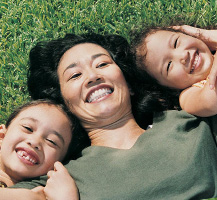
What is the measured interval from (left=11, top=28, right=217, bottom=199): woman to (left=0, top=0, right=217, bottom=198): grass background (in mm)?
329

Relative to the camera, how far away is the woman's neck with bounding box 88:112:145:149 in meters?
3.32

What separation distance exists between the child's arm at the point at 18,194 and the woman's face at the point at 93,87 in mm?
808

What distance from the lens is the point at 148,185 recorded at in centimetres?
292

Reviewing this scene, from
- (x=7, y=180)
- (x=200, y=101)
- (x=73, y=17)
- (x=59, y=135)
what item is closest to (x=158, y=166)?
(x=200, y=101)

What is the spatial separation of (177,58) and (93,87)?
0.80m

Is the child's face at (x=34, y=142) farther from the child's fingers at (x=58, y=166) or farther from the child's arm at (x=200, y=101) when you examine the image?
the child's arm at (x=200, y=101)

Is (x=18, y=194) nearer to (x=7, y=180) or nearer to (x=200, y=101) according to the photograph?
(x=7, y=180)

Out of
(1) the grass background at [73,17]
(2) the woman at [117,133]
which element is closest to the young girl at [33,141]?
(2) the woman at [117,133]

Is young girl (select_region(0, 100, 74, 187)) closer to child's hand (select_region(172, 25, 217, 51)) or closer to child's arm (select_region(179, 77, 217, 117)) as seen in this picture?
child's arm (select_region(179, 77, 217, 117))

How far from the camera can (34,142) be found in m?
3.15

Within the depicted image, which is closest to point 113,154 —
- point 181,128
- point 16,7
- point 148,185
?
point 148,185

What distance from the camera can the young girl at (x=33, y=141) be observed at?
3137 mm

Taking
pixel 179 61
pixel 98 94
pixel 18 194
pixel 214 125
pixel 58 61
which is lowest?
pixel 18 194

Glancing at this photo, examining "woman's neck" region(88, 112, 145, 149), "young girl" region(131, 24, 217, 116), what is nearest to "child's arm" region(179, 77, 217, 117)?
"young girl" region(131, 24, 217, 116)
